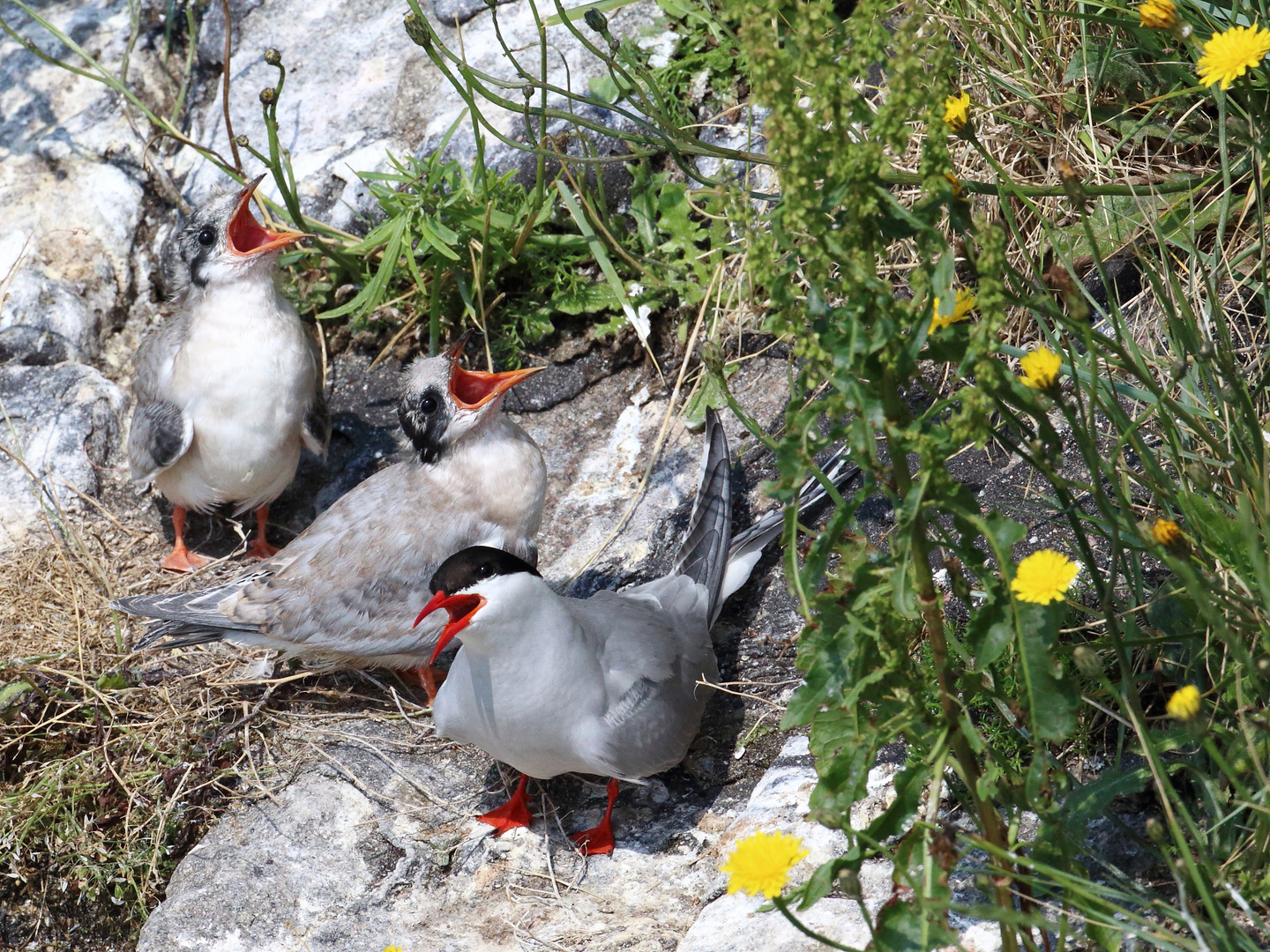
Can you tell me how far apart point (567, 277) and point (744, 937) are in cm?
276

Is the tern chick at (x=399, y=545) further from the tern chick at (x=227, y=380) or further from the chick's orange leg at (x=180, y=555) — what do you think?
the chick's orange leg at (x=180, y=555)

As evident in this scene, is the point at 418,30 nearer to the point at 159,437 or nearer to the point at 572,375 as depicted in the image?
the point at 572,375

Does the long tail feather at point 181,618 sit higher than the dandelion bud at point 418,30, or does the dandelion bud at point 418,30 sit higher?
the dandelion bud at point 418,30

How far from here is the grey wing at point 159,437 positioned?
4199 mm

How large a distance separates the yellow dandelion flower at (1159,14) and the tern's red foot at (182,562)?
3612mm

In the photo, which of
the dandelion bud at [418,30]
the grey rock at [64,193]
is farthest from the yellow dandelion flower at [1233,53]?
the grey rock at [64,193]

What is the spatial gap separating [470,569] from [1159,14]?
2.05m

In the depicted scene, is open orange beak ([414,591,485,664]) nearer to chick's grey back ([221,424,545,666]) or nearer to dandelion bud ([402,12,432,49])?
chick's grey back ([221,424,545,666])

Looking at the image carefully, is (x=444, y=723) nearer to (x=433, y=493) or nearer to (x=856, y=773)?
(x=433, y=493)

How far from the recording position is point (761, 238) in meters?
1.89

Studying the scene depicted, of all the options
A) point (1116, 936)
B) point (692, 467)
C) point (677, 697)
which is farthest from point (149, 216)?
point (1116, 936)

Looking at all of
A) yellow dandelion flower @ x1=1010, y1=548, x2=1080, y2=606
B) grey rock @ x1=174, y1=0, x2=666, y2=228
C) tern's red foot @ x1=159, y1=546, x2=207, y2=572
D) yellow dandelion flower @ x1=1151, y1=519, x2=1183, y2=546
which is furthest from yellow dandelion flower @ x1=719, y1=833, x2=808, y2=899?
grey rock @ x1=174, y1=0, x2=666, y2=228

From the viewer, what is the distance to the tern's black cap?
309cm

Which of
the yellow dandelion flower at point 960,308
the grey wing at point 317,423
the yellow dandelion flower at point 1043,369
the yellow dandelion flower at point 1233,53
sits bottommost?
the grey wing at point 317,423
